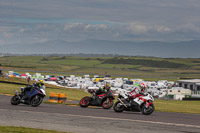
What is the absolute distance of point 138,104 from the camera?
69.7 feet

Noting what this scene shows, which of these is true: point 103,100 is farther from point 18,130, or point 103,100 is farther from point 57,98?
point 18,130

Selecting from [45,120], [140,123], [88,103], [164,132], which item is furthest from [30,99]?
[164,132]

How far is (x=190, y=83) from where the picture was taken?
87.3 meters

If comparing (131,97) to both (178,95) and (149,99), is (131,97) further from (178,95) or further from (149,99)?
(178,95)

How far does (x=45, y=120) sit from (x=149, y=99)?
24.4ft

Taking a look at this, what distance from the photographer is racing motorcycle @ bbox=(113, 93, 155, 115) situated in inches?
822

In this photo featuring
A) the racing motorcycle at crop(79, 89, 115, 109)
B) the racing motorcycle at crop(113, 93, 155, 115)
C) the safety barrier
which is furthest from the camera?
the safety barrier

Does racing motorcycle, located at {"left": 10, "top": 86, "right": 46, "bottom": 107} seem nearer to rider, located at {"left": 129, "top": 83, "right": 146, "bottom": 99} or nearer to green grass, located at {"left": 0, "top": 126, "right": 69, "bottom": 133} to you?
rider, located at {"left": 129, "top": 83, "right": 146, "bottom": 99}

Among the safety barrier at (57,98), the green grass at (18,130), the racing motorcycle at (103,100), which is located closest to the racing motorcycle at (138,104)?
the racing motorcycle at (103,100)

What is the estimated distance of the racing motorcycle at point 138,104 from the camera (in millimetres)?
20875

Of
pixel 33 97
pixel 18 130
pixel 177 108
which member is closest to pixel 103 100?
pixel 33 97

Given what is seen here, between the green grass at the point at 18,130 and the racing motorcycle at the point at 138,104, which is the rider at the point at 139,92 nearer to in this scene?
the racing motorcycle at the point at 138,104

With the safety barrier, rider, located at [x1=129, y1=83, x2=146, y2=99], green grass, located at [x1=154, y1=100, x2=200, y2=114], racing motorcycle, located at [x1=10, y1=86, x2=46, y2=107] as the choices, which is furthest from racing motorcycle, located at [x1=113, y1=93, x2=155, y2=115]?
the safety barrier

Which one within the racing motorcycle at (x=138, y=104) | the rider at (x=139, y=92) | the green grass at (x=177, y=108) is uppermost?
the rider at (x=139, y=92)
